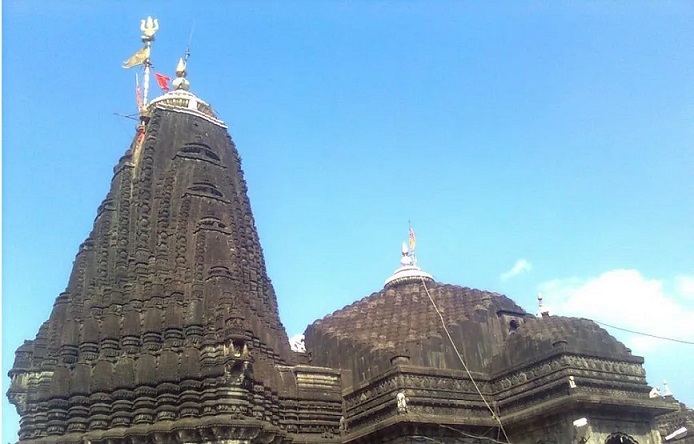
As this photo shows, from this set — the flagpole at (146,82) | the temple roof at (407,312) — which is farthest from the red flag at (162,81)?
the temple roof at (407,312)

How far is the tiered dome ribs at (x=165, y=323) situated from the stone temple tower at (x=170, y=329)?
0.12 ft

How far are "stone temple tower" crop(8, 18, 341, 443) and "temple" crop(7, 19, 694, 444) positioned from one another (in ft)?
0.14

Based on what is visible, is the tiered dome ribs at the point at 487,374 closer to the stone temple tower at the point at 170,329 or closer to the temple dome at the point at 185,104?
the stone temple tower at the point at 170,329

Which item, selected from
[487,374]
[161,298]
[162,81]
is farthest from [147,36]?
[487,374]

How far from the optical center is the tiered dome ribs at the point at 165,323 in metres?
17.3

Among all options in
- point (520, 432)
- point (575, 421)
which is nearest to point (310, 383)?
point (520, 432)

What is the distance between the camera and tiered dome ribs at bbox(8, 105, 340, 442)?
17.3m

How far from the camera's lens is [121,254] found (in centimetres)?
2077

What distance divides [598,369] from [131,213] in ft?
49.3

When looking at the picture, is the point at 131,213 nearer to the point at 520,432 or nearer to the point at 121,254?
the point at 121,254

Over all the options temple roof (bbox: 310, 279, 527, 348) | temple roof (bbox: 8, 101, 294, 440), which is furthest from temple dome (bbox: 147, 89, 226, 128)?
temple roof (bbox: 310, 279, 527, 348)

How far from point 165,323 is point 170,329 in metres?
0.32

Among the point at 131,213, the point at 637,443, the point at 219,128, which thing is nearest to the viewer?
the point at 637,443

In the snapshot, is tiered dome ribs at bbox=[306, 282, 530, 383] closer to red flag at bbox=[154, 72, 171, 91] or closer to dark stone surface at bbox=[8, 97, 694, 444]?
dark stone surface at bbox=[8, 97, 694, 444]
